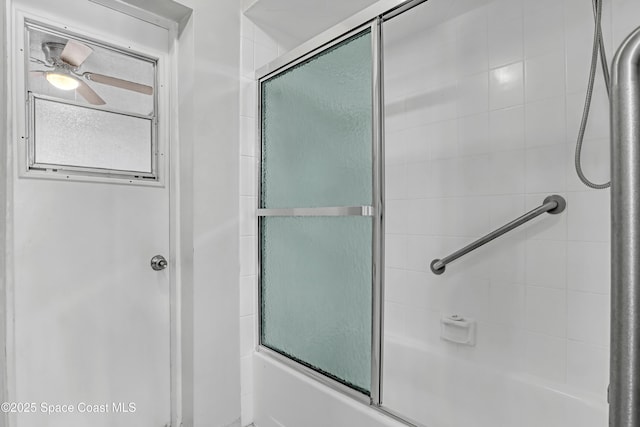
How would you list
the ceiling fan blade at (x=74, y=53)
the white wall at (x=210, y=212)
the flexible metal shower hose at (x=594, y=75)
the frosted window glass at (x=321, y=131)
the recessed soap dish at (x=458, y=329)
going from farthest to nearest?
1. the recessed soap dish at (x=458, y=329)
2. the white wall at (x=210, y=212)
3. the ceiling fan blade at (x=74, y=53)
4. the frosted window glass at (x=321, y=131)
5. the flexible metal shower hose at (x=594, y=75)

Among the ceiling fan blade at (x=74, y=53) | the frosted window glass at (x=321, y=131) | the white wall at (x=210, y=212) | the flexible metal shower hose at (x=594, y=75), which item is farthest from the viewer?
the white wall at (x=210, y=212)

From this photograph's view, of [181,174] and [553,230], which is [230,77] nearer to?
[181,174]

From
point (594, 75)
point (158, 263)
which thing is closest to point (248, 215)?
point (158, 263)

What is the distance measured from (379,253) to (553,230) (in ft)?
2.76

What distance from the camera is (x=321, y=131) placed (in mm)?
1460

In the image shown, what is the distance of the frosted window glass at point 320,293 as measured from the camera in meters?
1.30

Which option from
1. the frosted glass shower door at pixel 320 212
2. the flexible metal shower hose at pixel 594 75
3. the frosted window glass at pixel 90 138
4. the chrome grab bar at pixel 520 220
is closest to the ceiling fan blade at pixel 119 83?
the frosted window glass at pixel 90 138

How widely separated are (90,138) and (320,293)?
110cm

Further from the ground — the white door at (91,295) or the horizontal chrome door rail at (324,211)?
Result: the horizontal chrome door rail at (324,211)

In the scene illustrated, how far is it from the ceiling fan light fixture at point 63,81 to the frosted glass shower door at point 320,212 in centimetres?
77

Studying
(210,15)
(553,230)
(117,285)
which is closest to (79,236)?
(117,285)

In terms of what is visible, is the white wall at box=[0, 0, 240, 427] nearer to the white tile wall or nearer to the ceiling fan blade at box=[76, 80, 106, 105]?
the white tile wall

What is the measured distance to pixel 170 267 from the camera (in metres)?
1.68

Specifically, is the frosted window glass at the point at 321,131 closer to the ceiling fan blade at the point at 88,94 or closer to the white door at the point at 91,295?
the white door at the point at 91,295
